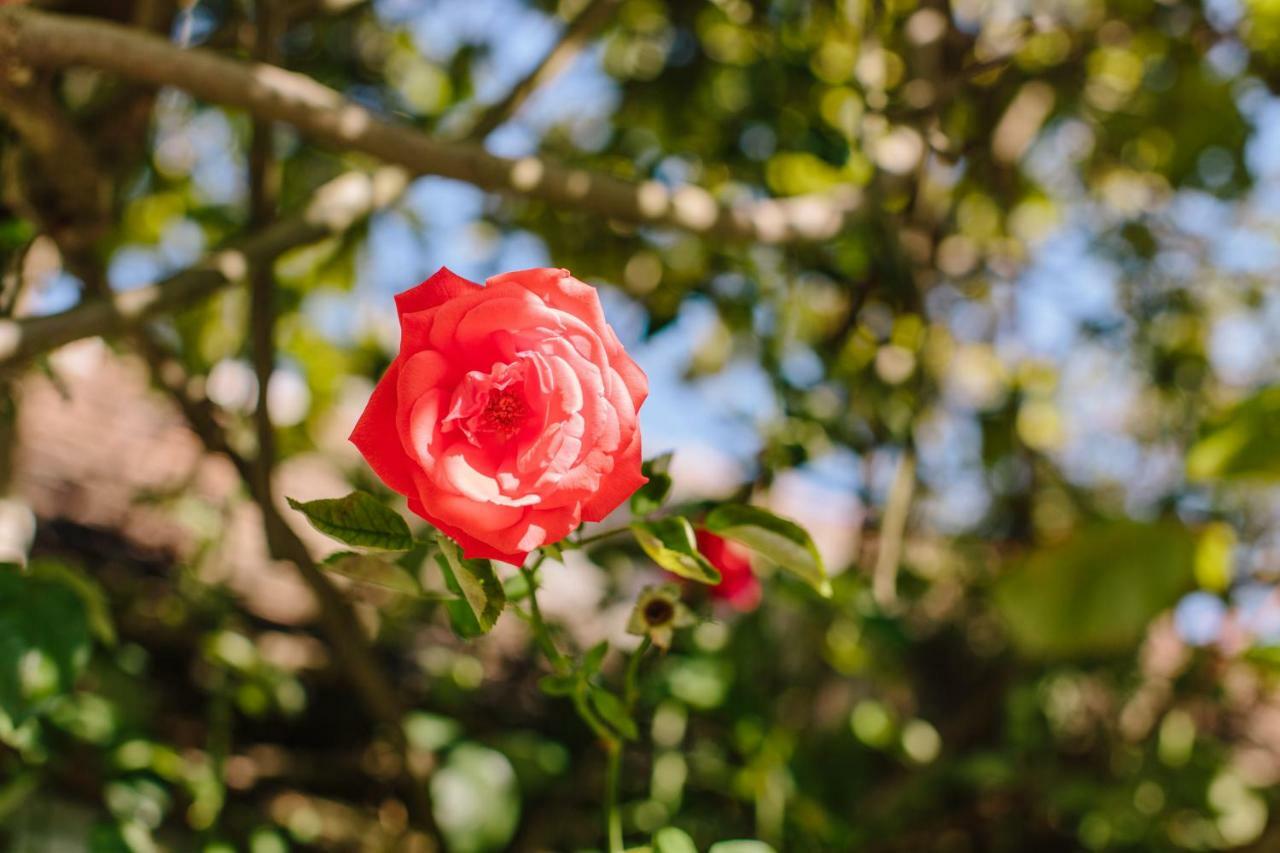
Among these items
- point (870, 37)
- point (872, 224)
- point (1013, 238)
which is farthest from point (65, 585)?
point (1013, 238)

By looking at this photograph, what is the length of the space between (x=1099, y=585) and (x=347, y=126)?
152 cm

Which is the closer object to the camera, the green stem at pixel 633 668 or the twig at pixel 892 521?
the green stem at pixel 633 668

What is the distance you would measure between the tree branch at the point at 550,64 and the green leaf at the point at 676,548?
0.91 metres

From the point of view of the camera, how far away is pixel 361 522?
2.52 ft

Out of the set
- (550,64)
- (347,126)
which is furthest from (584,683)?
(550,64)

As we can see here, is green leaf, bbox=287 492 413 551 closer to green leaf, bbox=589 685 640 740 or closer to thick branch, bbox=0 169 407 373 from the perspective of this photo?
green leaf, bbox=589 685 640 740

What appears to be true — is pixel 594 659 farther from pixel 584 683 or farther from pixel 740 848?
pixel 740 848

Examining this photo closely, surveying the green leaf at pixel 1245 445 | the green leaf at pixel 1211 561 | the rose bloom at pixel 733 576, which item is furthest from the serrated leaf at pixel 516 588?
the green leaf at pixel 1211 561

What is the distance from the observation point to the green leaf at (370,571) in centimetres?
90

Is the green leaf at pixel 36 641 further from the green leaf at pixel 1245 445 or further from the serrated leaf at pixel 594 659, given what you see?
the green leaf at pixel 1245 445

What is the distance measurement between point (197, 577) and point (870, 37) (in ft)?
4.95

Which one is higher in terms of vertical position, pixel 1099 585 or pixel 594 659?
pixel 594 659

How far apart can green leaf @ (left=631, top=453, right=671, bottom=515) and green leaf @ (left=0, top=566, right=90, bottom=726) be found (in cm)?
62

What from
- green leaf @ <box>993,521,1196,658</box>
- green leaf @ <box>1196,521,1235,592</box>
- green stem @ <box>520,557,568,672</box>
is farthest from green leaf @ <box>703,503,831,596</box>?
green leaf @ <box>1196,521,1235,592</box>
